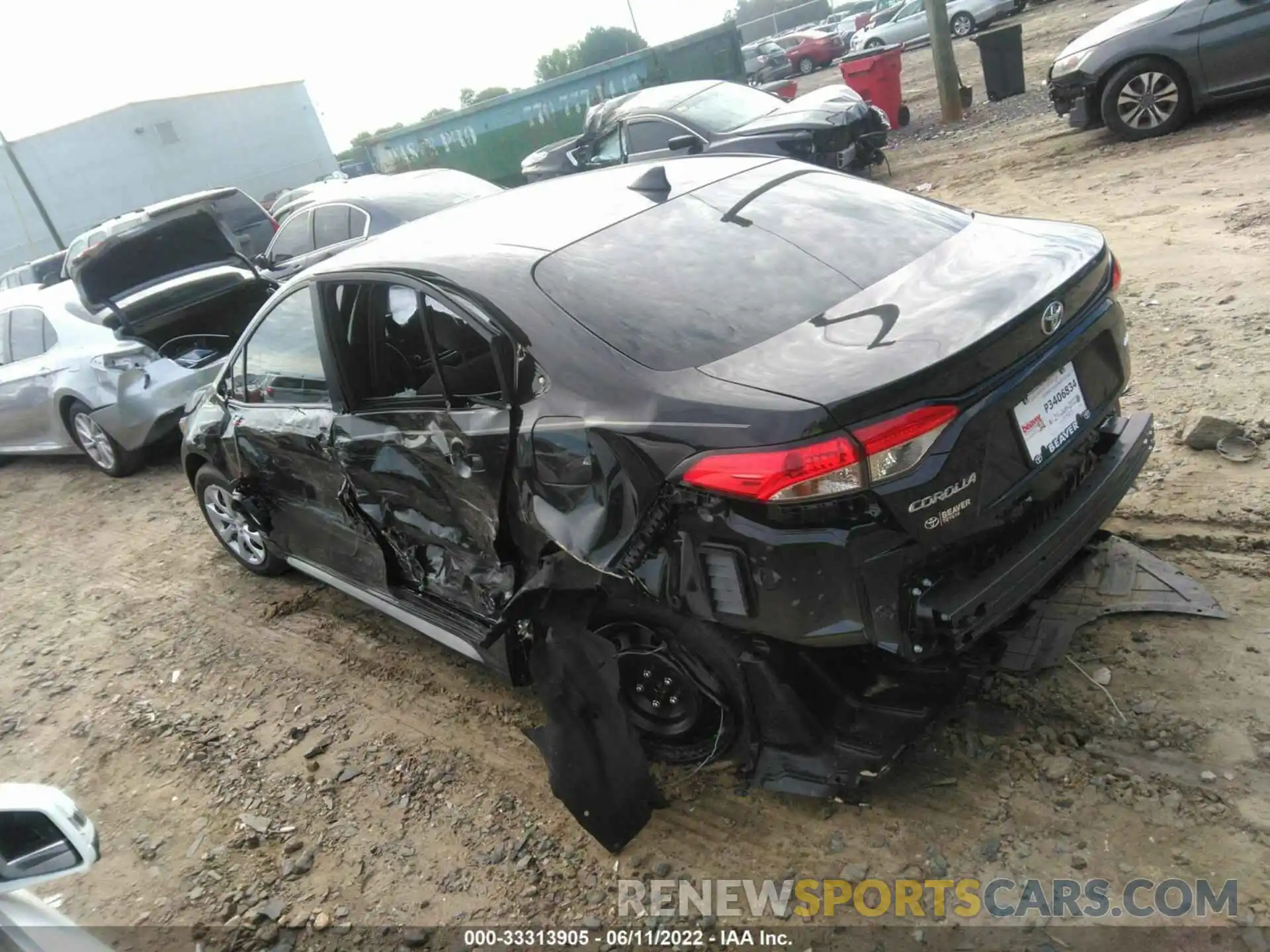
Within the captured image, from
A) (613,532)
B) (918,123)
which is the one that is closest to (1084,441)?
(613,532)

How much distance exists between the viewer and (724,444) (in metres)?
2.14

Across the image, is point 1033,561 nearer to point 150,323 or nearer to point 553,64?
point 150,323

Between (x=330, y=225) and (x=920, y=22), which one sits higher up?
(x=330, y=225)

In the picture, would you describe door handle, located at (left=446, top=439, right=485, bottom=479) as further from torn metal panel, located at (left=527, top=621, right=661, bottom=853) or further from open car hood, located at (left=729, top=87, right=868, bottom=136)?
open car hood, located at (left=729, top=87, right=868, bottom=136)

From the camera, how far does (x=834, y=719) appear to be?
248cm

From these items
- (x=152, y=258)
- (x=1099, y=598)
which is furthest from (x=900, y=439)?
(x=152, y=258)

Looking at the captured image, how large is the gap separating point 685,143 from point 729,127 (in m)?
0.60

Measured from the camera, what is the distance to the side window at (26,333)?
23.4 ft

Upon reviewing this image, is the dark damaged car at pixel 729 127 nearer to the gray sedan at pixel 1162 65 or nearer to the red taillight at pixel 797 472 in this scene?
the gray sedan at pixel 1162 65

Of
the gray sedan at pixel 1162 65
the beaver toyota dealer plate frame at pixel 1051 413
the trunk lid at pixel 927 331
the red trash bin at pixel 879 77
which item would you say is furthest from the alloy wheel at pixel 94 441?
the red trash bin at pixel 879 77

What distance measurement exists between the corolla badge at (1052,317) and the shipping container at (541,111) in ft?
48.1

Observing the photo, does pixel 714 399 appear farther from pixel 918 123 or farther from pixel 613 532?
pixel 918 123

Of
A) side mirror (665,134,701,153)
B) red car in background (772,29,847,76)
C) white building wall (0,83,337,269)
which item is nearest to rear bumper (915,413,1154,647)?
side mirror (665,134,701,153)

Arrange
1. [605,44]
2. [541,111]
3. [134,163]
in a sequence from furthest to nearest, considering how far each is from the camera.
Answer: [605,44] < [134,163] < [541,111]
